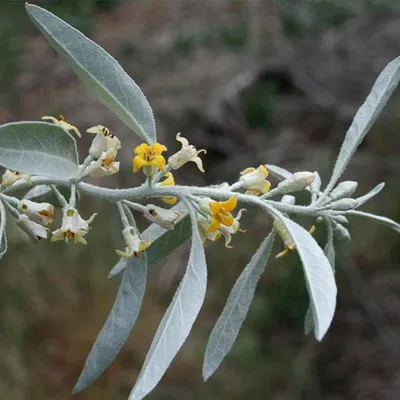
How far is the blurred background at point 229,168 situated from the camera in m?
3.43

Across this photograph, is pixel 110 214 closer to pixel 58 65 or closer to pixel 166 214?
pixel 58 65

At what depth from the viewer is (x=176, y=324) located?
876 mm

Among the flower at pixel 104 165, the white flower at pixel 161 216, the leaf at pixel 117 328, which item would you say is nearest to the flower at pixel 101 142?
the flower at pixel 104 165

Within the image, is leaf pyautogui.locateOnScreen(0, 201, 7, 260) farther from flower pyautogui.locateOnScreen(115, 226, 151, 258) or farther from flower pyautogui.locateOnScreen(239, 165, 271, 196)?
flower pyautogui.locateOnScreen(239, 165, 271, 196)

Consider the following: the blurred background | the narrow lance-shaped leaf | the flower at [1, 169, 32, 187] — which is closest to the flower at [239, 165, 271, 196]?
the narrow lance-shaped leaf

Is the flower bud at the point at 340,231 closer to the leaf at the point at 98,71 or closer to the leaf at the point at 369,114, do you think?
the leaf at the point at 369,114

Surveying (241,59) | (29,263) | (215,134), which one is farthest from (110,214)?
(241,59)

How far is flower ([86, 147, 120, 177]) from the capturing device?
0.93m

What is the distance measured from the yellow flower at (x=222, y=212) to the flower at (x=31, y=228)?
269mm

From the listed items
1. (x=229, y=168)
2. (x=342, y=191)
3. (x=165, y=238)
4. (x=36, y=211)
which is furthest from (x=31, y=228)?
(x=229, y=168)

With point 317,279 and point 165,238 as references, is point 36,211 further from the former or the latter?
point 317,279

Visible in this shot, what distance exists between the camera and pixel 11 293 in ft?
11.1

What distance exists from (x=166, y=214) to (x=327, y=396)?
3190mm

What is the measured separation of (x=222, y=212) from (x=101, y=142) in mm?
226
